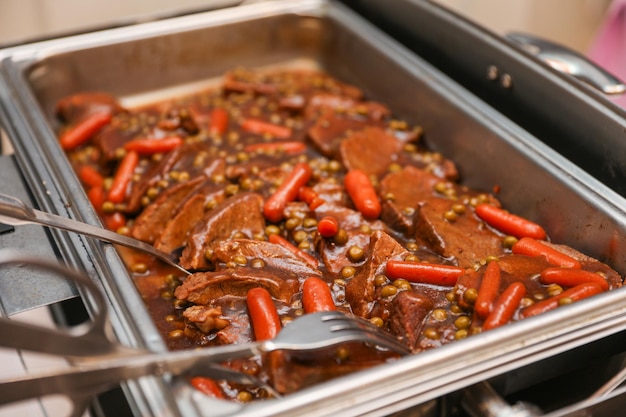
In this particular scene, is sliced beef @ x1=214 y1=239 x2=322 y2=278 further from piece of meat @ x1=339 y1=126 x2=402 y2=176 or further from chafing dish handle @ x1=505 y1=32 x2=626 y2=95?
chafing dish handle @ x1=505 y1=32 x2=626 y2=95

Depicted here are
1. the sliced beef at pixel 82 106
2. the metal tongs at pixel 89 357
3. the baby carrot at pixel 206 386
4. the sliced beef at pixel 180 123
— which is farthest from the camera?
the sliced beef at pixel 82 106

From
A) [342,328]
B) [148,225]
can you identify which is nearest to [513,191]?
[342,328]

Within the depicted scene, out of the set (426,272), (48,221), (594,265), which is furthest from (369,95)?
(48,221)

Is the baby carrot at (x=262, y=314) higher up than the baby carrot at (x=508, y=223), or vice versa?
the baby carrot at (x=508, y=223)

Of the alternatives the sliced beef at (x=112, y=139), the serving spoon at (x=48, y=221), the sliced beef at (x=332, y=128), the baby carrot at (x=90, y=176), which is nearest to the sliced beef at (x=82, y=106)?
the sliced beef at (x=112, y=139)

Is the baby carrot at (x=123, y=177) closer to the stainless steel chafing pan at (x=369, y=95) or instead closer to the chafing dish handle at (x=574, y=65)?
the stainless steel chafing pan at (x=369, y=95)

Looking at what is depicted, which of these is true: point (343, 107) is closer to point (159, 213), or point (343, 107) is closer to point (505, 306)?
point (159, 213)
